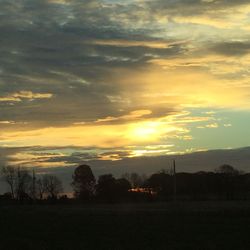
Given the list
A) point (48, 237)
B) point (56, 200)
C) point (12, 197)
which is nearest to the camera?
→ point (48, 237)

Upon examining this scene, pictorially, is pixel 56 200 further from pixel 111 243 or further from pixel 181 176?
pixel 111 243

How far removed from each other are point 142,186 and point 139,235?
4574 inches

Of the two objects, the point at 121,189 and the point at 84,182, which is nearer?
the point at 121,189

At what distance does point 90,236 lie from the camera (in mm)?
25922

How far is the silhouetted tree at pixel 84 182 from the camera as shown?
131750mm

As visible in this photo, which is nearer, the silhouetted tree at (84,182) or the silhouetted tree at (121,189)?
the silhouetted tree at (121,189)

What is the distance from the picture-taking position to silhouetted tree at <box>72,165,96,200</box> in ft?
432

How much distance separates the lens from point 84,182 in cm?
13550

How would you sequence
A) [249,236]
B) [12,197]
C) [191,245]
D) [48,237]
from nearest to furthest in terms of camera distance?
1. [191,245]
2. [249,236]
3. [48,237]
4. [12,197]

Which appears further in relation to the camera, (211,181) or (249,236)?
(211,181)

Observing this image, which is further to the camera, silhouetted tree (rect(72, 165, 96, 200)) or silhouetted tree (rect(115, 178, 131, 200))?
silhouetted tree (rect(72, 165, 96, 200))

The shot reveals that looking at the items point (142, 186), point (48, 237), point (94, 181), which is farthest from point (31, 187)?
point (48, 237)

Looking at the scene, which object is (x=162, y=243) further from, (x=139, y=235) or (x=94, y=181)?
(x=94, y=181)

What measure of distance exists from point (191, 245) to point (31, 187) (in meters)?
121
